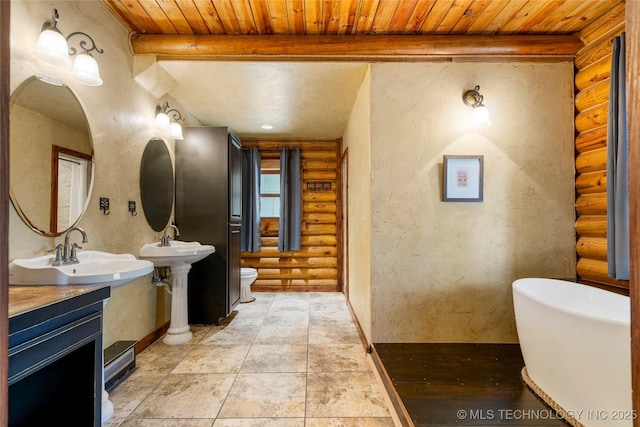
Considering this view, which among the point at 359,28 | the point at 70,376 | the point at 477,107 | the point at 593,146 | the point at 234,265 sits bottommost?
the point at 70,376

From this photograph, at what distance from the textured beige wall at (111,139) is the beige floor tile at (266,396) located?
1.04 m

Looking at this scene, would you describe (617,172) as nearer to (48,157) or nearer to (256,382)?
(256,382)

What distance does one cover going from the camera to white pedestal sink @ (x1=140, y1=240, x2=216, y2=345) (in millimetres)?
2535

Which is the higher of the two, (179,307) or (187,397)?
(179,307)

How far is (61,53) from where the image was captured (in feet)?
5.24

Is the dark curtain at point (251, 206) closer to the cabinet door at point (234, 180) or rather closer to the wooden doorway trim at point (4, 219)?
the cabinet door at point (234, 180)

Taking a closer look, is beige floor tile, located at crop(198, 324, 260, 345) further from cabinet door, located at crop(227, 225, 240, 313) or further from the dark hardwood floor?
the dark hardwood floor

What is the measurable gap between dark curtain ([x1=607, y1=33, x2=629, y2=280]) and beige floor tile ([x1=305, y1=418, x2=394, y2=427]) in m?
1.71

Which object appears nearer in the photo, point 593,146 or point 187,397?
point 187,397

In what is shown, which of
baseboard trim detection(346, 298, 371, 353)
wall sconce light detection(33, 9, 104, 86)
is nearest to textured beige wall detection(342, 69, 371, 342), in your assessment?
baseboard trim detection(346, 298, 371, 353)

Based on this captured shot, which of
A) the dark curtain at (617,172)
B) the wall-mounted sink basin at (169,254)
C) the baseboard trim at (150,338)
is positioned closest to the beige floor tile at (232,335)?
the baseboard trim at (150,338)

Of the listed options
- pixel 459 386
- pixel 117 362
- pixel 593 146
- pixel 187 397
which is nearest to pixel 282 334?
pixel 187 397

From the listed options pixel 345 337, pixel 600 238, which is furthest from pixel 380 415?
pixel 600 238

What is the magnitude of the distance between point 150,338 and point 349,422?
77.9 inches
